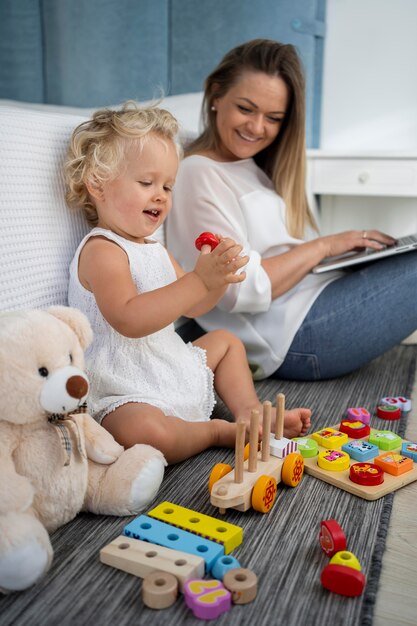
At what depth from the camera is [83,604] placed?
25.2 inches

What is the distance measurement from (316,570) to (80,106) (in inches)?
93.5

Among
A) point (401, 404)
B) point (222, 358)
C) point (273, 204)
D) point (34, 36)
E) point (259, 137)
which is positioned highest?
point (34, 36)

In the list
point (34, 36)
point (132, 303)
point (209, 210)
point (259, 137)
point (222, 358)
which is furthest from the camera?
point (34, 36)

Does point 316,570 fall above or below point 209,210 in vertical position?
below

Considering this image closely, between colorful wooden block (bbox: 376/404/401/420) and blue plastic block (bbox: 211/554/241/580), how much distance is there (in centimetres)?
58

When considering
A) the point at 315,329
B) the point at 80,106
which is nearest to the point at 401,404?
the point at 315,329

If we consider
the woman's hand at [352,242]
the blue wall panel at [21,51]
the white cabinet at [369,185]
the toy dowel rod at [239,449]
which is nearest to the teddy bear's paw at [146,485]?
the toy dowel rod at [239,449]

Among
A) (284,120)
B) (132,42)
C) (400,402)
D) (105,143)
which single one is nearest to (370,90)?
(132,42)

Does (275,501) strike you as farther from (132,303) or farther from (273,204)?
(273,204)

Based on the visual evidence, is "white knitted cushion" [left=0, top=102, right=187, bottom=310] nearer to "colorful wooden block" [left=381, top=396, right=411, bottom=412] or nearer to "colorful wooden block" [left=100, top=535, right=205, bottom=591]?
"colorful wooden block" [left=100, top=535, right=205, bottom=591]

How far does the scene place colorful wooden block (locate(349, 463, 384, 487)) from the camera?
88cm

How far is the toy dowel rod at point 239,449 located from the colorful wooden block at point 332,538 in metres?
0.13

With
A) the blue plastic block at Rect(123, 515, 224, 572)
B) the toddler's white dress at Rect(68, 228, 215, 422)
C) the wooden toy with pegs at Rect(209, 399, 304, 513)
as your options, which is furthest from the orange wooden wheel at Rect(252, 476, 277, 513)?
the toddler's white dress at Rect(68, 228, 215, 422)

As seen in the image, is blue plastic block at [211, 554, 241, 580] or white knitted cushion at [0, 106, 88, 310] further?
white knitted cushion at [0, 106, 88, 310]
